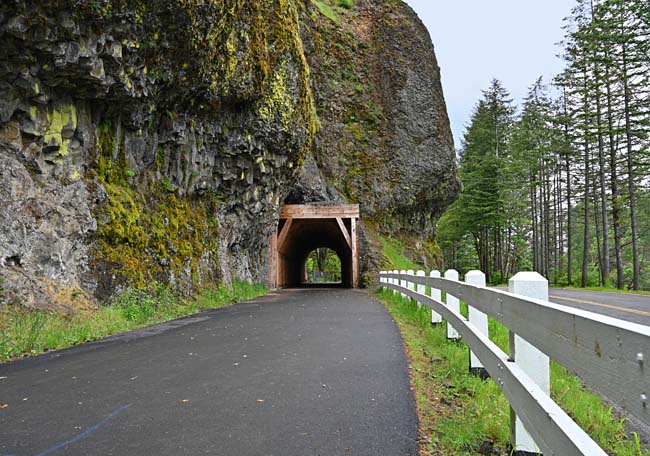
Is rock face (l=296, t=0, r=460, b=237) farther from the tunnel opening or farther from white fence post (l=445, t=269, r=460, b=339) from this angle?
the tunnel opening

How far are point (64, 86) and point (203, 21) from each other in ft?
11.5

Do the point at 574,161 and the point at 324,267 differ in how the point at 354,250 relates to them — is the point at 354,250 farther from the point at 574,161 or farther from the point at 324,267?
the point at 324,267

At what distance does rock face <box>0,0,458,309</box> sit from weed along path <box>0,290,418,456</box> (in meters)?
2.69

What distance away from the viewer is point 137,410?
12.1 feet

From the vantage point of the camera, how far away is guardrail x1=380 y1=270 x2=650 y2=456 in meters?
1.31

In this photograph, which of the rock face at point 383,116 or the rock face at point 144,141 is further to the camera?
the rock face at point 383,116

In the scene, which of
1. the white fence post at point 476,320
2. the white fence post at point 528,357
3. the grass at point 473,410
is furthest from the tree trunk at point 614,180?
the white fence post at point 528,357

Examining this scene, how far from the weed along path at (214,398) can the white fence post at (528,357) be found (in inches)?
26.0

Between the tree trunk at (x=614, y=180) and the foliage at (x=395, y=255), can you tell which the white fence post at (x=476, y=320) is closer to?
the foliage at (x=395, y=255)

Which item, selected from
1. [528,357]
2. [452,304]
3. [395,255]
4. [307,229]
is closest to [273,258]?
[307,229]

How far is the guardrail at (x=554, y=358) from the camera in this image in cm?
131

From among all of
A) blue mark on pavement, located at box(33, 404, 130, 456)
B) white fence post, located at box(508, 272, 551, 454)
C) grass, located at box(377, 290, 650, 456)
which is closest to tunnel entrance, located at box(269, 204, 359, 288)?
grass, located at box(377, 290, 650, 456)

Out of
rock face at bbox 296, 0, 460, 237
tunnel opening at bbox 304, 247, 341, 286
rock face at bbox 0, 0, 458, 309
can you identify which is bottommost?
tunnel opening at bbox 304, 247, 341, 286

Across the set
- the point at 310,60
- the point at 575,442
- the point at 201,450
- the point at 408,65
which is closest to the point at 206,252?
the point at 201,450
